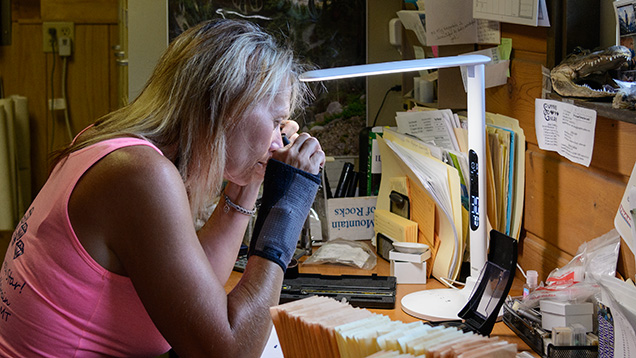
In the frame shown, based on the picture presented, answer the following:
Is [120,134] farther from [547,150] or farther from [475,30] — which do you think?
[475,30]

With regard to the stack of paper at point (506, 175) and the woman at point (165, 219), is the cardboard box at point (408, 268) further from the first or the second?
the woman at point (165, 219)

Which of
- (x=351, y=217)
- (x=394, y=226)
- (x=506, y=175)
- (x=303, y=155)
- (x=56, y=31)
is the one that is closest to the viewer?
(x=303, y=155)

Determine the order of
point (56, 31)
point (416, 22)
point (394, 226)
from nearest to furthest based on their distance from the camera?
1. point (394, 226)
2. point (416, 22)
3. point (56, 31)

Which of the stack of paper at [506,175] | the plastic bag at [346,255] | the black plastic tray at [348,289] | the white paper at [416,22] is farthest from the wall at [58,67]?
the stack of paper at [506,175]

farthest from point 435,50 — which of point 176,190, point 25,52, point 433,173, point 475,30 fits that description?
point 25,52

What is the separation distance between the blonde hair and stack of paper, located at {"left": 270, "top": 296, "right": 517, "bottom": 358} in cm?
33

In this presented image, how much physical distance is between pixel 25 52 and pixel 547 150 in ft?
10.9

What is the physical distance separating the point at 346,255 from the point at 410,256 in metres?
0.24

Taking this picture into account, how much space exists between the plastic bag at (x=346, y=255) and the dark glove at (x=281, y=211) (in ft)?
2.15

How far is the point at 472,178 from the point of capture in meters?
1.56

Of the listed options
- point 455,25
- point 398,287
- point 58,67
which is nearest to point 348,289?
point 398,287

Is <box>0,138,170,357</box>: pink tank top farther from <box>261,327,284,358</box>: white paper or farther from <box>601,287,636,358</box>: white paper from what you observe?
<box>601,287,636,358</box>: white paper

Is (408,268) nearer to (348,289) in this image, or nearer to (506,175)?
(348,289)

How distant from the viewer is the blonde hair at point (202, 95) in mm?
1215
